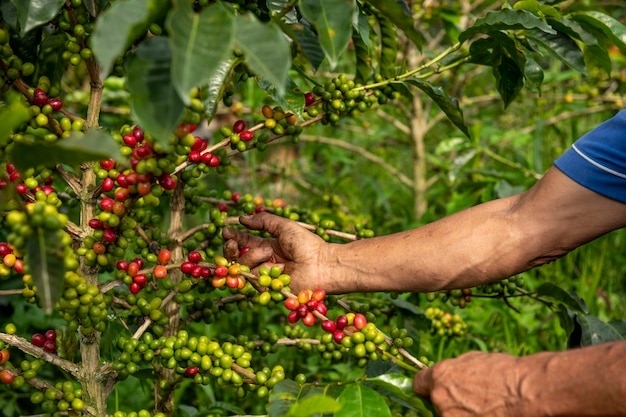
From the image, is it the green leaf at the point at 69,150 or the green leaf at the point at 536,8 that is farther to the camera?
the green leaf at the point at 536,8

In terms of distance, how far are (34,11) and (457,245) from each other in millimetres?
1229

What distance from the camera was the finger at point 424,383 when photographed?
1.42 metres

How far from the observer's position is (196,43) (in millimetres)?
905

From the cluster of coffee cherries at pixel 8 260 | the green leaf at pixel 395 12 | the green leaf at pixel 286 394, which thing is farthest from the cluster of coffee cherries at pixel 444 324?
the cluster of coffee cherries at pixel 8 260

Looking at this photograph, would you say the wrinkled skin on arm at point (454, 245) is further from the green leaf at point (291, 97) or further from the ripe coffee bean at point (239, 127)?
the green leaf at point (291, 97)

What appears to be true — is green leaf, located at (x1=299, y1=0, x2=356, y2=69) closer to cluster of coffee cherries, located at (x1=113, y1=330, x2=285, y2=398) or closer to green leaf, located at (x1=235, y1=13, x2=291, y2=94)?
green leaf, located at (x1=235, y1=13, x2=291, y2=94)

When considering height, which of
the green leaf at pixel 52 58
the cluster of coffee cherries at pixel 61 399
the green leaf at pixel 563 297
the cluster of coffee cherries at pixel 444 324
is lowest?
the cluster of coffee cherries at pixel 444 324

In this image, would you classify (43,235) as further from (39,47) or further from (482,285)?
(482,285)

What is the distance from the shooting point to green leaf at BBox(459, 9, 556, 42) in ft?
4.89

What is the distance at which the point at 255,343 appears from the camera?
1824 mm

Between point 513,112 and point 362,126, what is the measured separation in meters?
1.52

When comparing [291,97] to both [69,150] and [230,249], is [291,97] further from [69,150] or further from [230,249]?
[69,150]

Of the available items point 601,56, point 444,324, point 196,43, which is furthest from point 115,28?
point 444,324

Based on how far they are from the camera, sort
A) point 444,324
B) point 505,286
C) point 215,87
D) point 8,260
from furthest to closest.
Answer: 1. point 444,324
2. point 505,286
3. point 8,260
4. point 215,87
